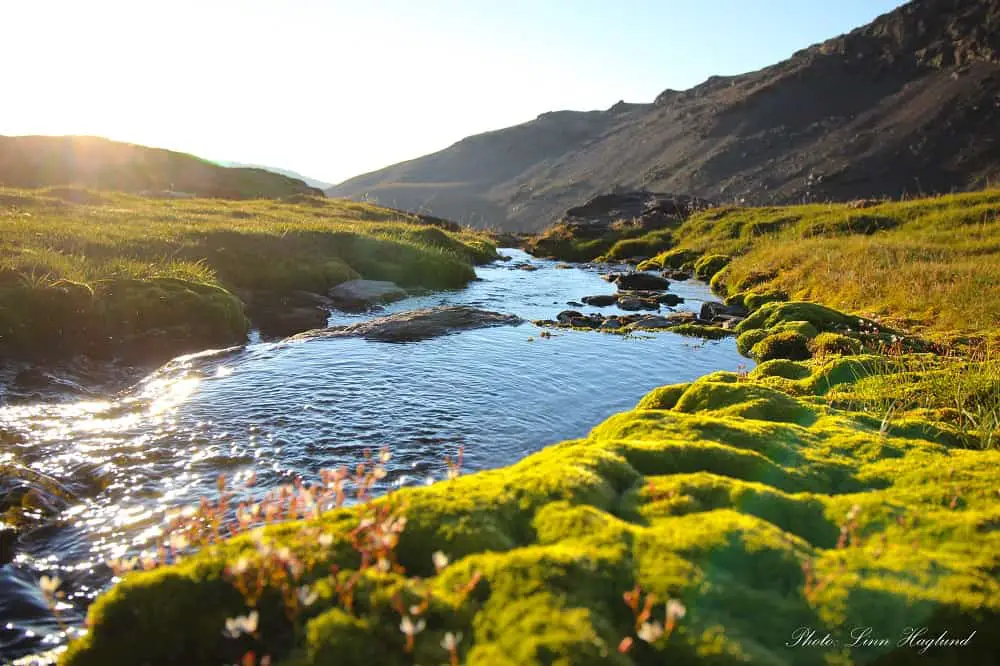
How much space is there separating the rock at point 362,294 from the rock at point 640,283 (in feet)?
42.3

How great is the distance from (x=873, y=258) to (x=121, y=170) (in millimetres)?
70913

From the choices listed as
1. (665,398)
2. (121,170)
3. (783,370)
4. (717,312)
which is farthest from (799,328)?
(121,170)

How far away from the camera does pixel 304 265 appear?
2655 centimetres

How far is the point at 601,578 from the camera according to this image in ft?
11.5

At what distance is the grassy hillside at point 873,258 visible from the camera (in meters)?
19.5

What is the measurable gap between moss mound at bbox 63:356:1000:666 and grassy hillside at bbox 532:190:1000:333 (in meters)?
16.5

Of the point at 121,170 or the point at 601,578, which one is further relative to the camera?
the point at 121,170

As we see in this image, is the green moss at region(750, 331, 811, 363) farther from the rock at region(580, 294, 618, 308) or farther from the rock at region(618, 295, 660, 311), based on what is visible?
the rock at region(580, 294, 618, 308)

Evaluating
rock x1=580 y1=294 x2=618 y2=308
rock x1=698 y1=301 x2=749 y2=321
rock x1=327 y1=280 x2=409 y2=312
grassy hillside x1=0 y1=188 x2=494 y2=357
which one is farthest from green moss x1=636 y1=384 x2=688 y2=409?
rock x1=580 y1=294 x2=618 y2=308

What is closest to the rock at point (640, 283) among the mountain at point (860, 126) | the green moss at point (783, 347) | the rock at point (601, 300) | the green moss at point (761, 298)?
the rock at point (601, 300)

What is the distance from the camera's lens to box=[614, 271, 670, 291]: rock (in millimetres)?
32906

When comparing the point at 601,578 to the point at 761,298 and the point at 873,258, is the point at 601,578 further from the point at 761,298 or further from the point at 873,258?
the point at 873,258

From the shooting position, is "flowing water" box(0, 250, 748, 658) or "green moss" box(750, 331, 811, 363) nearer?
"flowing water" box(0, 250, 748, 658)

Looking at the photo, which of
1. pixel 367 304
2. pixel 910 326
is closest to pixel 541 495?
pixel 910 326
